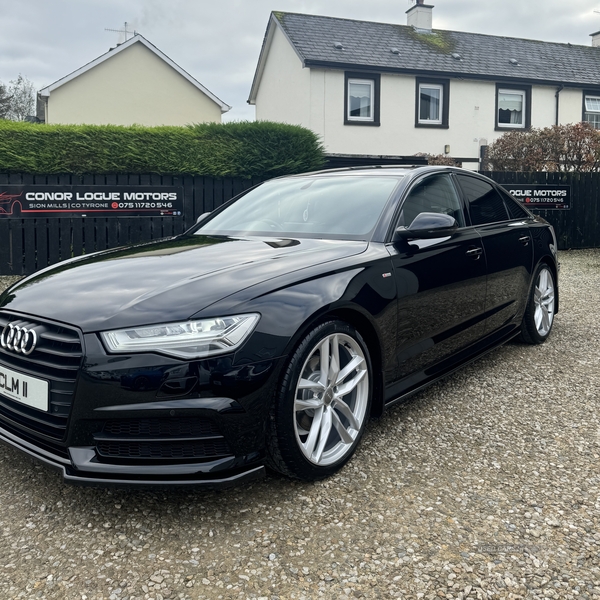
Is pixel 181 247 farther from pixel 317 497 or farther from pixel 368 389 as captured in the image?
pixel 317 497

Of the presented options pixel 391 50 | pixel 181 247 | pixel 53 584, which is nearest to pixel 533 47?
pixel 391 50

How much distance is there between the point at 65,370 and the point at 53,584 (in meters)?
0.76

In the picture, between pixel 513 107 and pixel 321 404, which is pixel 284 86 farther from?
pixel 321 404

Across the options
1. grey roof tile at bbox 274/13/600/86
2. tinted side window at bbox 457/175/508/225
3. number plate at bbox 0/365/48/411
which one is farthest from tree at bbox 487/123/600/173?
number plate at bbox 0/365/48/411

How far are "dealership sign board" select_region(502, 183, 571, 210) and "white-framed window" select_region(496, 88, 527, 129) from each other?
31.3ft

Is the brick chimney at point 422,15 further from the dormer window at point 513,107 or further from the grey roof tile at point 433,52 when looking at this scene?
the dormer window at point 513,107

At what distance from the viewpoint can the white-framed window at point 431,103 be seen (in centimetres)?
2106

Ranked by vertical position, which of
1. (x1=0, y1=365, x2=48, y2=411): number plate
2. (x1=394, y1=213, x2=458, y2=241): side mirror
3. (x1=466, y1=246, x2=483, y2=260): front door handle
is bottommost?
(x1=0, y1=365, x2=48, y2=411): number plate

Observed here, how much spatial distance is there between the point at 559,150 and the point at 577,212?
1435 mm

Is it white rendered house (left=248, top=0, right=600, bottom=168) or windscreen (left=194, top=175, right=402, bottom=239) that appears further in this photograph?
white rendered house (left=248, top=0, right=600, bottom=168)

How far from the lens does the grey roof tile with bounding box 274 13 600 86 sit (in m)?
20.3

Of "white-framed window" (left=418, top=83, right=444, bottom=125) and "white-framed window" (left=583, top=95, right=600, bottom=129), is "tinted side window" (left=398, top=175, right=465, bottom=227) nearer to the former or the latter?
"white-framed window" (left=418, top=83, right=444, bottom=125)

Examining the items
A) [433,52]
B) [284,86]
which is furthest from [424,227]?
[433,52]

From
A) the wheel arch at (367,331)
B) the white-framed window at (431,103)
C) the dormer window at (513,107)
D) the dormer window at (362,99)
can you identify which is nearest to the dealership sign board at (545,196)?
the dormer window at (362,99)
